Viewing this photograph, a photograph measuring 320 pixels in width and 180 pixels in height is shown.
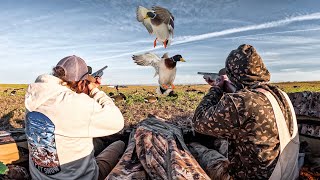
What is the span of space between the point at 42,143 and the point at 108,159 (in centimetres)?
126

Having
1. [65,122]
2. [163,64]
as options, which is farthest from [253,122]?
[163,64]

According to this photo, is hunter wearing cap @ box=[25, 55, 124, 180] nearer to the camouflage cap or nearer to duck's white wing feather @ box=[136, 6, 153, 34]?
the camouflage cap

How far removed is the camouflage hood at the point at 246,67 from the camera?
3.65 m

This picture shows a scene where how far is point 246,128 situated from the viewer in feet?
11.6

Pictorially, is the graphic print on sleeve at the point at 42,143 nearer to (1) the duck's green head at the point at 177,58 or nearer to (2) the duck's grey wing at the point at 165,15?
(2) the duck's grey wing at the point at 165,15

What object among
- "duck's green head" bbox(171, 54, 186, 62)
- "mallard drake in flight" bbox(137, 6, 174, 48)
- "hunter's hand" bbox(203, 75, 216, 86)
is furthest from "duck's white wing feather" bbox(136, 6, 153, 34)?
"hunter's hand" bbox(203, 75, 216, 86)

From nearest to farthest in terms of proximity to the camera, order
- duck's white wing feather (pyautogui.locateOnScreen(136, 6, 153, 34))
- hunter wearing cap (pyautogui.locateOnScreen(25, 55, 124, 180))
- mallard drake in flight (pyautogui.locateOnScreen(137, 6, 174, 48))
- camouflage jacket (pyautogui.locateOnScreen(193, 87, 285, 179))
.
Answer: camouflage jacket (pyautogui.locateOnScreen(193, 87, 285, 179)), hunter wearing cap (pyautogui.locateOnScreen(25, 55, 124, 180)), mallard drake in flight (pyautogui.locateOnScreen(137, 6, 174, 48)), duck's white wing feather (pyautogui.locateOnScreen(136, 6, 153, 34))

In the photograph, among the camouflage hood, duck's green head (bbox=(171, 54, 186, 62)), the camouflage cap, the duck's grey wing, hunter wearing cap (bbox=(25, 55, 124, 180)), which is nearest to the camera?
the camouflage hood

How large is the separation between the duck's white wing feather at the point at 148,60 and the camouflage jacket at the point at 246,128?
7.01m

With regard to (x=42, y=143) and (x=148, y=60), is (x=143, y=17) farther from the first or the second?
(x=42, y=143)

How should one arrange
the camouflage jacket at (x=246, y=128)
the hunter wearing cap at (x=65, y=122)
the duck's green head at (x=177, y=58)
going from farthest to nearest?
the duck's green head at (x=177, y=58) → the hunter wearing cap at (x=65, y=122) → the camouflage jacket at (x=246, y=128)

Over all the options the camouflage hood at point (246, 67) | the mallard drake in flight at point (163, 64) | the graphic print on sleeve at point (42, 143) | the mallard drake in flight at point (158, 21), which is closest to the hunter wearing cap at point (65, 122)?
the graphic print on sleeve at point (42, 143)

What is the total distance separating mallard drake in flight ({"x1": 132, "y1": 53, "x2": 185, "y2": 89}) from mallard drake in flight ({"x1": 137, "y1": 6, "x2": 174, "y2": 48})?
933 millimetres

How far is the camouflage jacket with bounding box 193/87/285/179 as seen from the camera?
11.3ft
